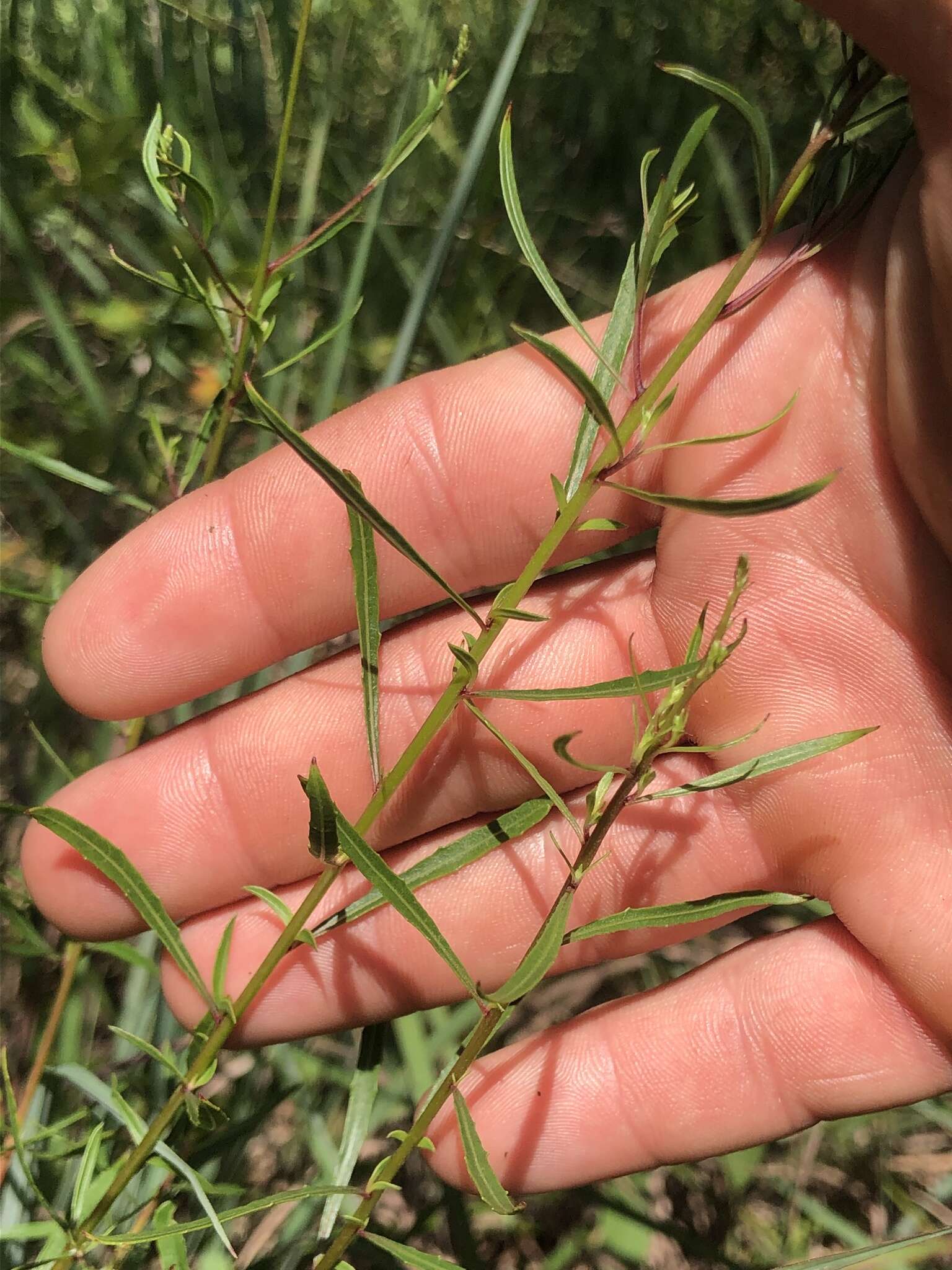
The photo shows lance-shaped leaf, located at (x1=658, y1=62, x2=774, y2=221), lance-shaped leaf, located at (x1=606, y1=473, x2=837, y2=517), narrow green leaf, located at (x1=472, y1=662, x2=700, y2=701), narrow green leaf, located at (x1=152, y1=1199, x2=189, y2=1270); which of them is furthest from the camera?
narrow green leaf, located at (x1=152, y1=1199, x2=189, y2=1270)

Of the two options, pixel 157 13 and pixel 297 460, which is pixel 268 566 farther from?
pixel 157 13

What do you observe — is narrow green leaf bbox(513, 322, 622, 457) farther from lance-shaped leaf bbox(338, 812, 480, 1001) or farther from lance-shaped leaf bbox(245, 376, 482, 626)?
lance-shaped leaf bbox(338, 812, 480, 1001)

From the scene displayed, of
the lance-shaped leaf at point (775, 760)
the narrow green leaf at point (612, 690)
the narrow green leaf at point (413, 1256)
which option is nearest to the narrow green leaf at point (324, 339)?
the narrow green leaf at point (612, 690)

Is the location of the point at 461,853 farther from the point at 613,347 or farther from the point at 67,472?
the point at 67,472

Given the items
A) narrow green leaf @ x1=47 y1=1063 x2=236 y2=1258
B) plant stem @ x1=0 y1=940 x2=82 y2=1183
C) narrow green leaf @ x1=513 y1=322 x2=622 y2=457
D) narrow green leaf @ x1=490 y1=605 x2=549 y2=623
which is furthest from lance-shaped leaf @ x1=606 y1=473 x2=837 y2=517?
plant stem @ x1=0 y1=940 x2=82 y2=1183

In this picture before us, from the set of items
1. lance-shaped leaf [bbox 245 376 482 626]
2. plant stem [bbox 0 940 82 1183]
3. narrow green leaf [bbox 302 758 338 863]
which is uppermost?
lance-shaped leaf [bbox 245 376 482 626]

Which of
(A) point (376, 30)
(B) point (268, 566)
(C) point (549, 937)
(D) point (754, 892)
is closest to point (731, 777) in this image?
(D) point (754, 892)
